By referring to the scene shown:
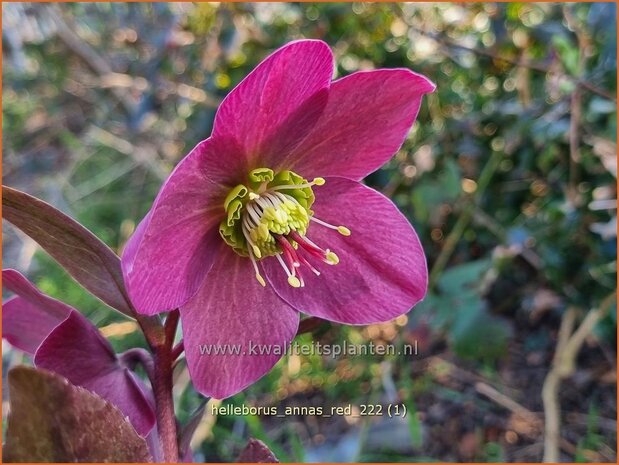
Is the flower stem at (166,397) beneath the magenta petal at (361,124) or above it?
beneath

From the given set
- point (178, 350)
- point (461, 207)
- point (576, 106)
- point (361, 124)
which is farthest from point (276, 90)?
point (461, 207)

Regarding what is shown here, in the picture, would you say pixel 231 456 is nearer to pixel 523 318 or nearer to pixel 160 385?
pixel 523 318

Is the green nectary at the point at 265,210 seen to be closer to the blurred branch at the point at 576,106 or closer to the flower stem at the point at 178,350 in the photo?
the flower stem at the point at 178,350

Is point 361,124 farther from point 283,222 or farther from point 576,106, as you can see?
point 576,106

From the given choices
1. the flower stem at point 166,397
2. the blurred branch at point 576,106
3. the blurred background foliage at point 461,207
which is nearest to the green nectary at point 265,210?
the flower stem at point 166,397

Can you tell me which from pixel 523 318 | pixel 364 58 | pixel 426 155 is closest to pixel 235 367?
pixel 426 155

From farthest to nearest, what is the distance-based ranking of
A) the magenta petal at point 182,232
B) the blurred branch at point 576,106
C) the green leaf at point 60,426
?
the blurred branch at point 576,106 → the magenta petal at point 182,232 → the green leaf at point 60,426
